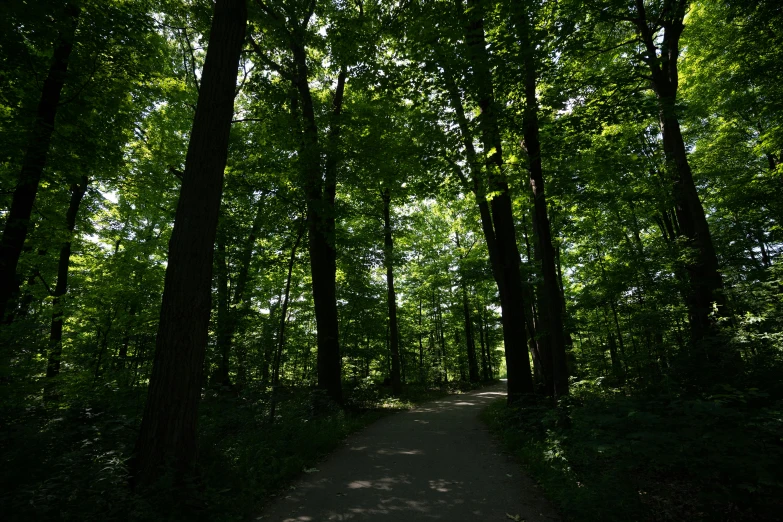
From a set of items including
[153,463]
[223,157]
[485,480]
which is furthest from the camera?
[485,480]

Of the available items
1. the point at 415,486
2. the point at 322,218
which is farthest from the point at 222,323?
the point at 415,486

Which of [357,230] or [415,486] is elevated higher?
[357,230]

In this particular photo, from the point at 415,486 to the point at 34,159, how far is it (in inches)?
343

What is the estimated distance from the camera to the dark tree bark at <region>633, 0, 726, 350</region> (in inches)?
316

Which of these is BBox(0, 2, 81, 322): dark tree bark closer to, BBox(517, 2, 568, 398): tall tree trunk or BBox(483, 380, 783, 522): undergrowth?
BBox(517, 2, 568, 398): tall tree trunk

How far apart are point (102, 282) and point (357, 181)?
897 centimetres

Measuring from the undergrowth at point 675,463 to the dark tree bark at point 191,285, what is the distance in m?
4.64

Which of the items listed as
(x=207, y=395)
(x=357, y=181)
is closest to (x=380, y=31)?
(x=357, y=181)

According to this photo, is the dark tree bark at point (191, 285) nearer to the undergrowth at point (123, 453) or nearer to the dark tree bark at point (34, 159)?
the undergrowth at point (123, 453)

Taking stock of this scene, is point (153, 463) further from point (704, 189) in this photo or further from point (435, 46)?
point (704, 189)

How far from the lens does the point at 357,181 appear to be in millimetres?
11195

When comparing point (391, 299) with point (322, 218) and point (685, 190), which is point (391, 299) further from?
point (685, 190)

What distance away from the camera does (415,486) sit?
211 inches

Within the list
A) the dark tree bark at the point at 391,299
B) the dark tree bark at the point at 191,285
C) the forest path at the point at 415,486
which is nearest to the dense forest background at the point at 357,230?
the dark tree bark at the point at 191,285
